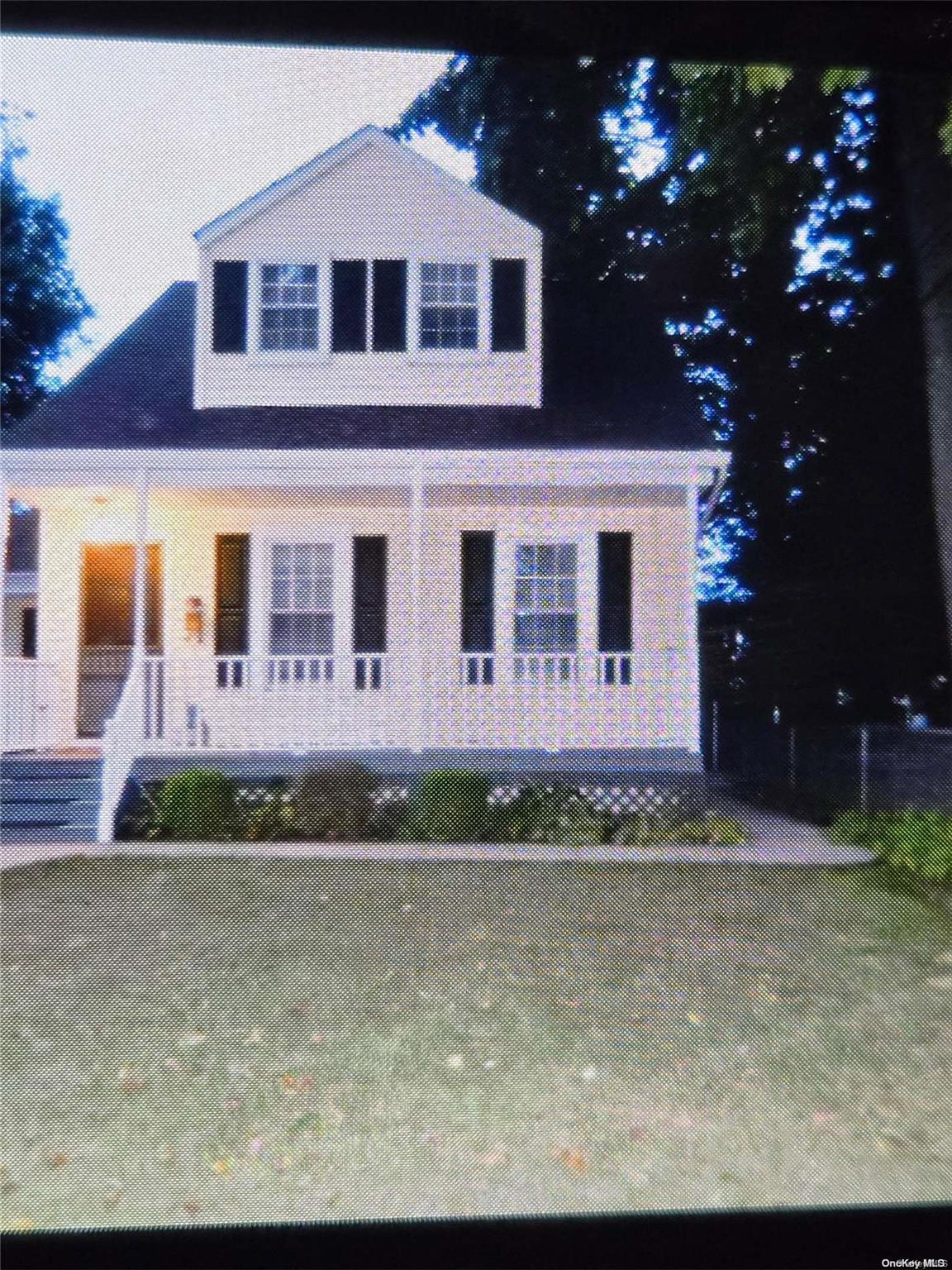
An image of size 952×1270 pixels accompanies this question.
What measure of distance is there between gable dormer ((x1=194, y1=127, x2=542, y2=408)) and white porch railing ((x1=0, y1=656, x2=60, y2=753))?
1.44 m

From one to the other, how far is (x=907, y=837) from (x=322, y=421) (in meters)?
3.40

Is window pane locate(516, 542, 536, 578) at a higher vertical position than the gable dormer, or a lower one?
lower

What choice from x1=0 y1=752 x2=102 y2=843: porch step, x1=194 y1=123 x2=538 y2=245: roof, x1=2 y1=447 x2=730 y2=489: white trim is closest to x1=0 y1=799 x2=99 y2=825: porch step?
x1=0 y1=752 x2=102 y2=843: porch step

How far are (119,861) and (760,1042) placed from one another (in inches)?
50.9

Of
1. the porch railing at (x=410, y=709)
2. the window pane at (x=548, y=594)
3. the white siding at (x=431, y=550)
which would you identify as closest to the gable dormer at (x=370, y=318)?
the white siding at (x=431, y=550)

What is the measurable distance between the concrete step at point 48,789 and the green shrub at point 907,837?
74.8 inches

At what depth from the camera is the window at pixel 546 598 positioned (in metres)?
4.60

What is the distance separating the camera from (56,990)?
4.90 ft

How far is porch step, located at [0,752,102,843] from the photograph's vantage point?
7.16 feet

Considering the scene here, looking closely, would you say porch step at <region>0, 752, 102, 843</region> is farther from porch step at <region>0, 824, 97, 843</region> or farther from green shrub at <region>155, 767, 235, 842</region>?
green shrub at <region>155, 767, 235, 842</region>

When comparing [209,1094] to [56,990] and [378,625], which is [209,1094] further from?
[378,625]

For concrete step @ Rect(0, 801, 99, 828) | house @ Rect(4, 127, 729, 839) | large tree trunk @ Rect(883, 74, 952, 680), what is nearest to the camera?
large tree trunk @ Rect(883, 74, 952, 680)

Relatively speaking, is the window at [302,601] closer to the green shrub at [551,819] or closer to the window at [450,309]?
the window at [450,309]

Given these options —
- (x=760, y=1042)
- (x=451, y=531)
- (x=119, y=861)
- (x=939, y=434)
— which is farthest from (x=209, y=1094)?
(x=451, y=531)
